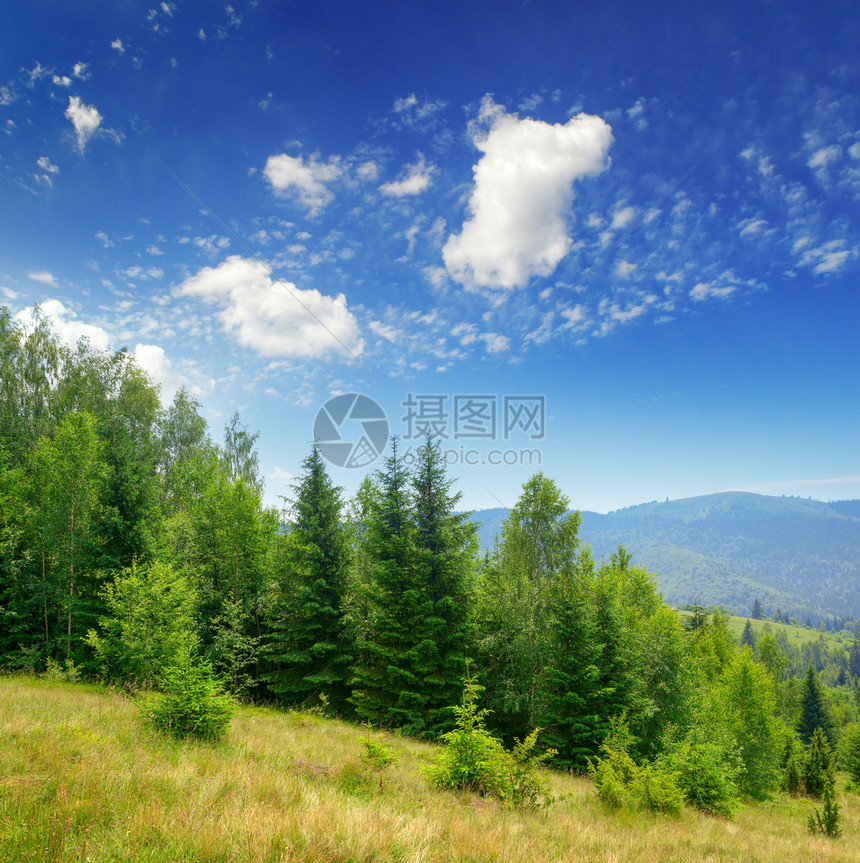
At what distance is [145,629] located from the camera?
1558 cm

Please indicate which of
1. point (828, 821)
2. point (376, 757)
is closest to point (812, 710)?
point (828, 821)

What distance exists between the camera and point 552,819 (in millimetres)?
7367

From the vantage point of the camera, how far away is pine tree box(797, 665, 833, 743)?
53825 mm

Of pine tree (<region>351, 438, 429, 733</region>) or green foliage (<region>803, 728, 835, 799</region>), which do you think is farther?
green foliage (<region>803, 728, 835, 799</region>)

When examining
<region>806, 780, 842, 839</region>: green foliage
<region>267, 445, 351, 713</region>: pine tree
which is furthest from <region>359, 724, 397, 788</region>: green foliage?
<region>806, 780, 842, 839</region>: green foliage

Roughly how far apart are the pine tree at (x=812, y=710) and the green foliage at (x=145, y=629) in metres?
70.6

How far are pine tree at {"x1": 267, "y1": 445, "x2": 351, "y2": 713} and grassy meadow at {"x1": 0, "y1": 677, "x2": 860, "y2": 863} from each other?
10.5 m

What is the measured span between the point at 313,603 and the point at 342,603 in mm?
1322

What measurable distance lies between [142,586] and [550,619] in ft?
53.9

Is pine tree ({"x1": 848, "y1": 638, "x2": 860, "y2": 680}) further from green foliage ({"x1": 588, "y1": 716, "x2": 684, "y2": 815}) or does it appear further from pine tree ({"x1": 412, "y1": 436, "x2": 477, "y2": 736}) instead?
green foliage ({"x1": 588, "y1": 716, "x2": 684, "y2": 815})

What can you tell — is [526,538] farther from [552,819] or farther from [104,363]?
[104,363]

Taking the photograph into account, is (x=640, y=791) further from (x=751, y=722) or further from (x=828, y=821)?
(x=751, y=722)

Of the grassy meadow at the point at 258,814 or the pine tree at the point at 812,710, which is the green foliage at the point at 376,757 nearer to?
the grassy meadow at the point at 258,814

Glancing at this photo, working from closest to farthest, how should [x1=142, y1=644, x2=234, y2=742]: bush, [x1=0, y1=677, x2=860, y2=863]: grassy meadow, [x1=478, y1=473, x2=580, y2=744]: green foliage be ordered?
[x1=0, y1=677, x2=860, y2=863]: grassy meadow < [x1=142, y1=644, x2=234, y2=742]: bush < [x1=478, y1=473, x2=580, y2=744]: green foliage
